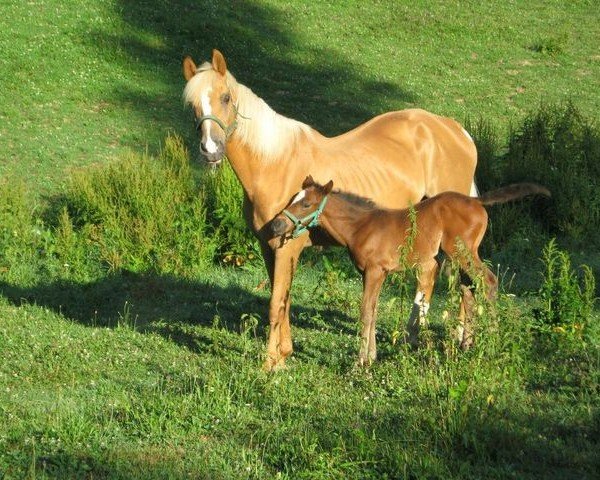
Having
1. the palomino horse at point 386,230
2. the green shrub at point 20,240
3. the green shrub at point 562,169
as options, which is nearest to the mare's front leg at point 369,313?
the palomino horse at point 386,230

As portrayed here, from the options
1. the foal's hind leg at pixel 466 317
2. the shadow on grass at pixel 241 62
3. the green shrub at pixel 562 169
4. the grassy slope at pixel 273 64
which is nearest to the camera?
the foal's hind leg at pixel 466 317

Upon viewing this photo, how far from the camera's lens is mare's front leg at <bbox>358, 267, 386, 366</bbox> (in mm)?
7688

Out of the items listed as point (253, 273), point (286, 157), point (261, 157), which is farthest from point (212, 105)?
point (253, 273)

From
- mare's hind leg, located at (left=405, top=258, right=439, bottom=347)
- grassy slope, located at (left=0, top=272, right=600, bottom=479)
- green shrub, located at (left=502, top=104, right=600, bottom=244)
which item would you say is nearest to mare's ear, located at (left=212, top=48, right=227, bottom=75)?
grassy slope, located at (left=0, top=272, right=600, bottom=479)

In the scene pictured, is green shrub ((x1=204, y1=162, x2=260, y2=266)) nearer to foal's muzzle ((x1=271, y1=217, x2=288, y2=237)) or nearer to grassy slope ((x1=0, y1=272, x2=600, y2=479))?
grassy slope ((x1=0, y1=272, x2=600, y2=479))

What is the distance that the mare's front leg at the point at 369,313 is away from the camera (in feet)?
25.2

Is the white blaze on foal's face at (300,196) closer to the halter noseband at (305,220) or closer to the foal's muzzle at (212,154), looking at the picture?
the halter noseband at (305,220)

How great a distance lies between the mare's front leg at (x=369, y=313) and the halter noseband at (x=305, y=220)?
0.58m

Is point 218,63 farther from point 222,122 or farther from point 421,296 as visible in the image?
point 421,296

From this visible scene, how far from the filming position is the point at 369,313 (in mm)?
7836

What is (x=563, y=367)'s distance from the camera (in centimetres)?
736

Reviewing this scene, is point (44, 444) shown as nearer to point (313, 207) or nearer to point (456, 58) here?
point (313, 207)

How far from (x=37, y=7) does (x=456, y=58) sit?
945cm

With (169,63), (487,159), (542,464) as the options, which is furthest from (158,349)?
(169,63)
